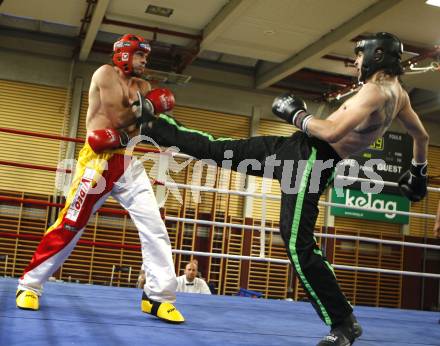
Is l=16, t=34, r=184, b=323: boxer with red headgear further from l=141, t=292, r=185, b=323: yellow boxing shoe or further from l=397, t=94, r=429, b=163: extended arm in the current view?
l=397, t=94, r=429, b=163: extended arm

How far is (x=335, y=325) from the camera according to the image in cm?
225

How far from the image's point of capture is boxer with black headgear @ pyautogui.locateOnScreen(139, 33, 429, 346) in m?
2.20

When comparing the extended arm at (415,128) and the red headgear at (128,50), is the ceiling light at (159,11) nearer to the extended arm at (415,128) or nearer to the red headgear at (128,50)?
the red headgear at (128,50)

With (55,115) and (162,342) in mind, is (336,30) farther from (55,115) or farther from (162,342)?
(162,342)

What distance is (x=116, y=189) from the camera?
117 inches

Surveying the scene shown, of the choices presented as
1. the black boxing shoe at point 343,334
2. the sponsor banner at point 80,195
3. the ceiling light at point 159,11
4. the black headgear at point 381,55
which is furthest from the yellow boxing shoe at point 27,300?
the ceiling light at point 159,11

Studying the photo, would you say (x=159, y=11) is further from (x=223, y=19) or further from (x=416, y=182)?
(x=416, y=182)

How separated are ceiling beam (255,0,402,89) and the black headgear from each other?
16.5ft

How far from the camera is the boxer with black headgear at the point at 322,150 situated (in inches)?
86.5

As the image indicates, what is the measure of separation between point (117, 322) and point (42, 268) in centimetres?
51

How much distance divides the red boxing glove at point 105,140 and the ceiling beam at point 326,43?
5223 mm

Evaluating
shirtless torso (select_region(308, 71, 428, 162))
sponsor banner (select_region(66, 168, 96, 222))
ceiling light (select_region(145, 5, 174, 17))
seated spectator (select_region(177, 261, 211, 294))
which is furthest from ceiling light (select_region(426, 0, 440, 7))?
sponsor banner (select_region(66, 168, 96, 222))

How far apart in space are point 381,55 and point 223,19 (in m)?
6.12

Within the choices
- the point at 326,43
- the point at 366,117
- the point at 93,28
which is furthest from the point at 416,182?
the point at 93,28
